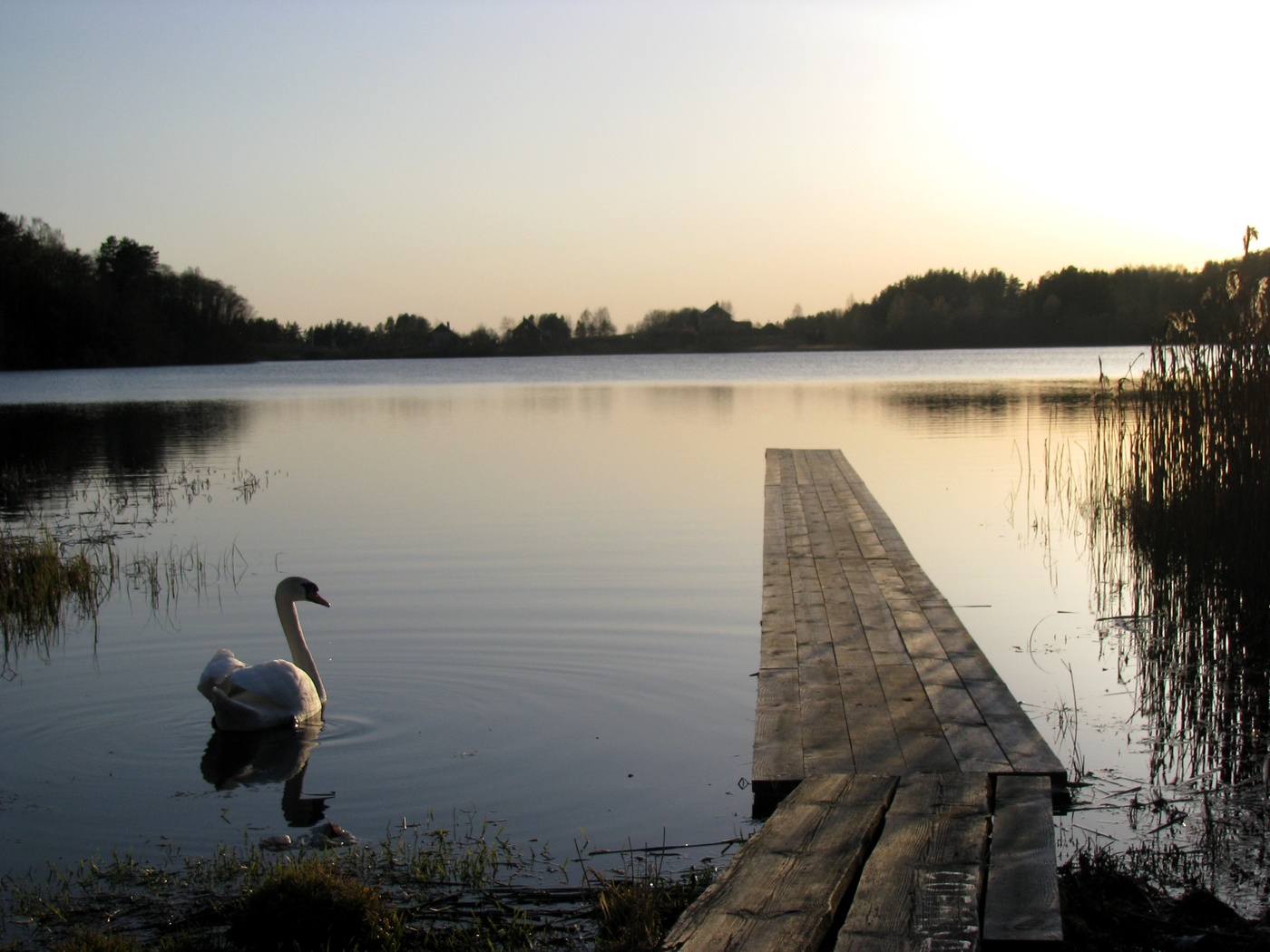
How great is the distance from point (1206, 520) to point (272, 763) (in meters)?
5.52

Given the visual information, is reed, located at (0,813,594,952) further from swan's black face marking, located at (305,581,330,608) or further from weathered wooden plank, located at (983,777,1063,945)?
swan's black face marking, located at (305,581,330,608)

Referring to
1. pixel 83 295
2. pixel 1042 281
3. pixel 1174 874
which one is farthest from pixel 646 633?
pixel 1042 281

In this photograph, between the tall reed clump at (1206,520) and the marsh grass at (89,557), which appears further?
the marsh grass at (89,557)

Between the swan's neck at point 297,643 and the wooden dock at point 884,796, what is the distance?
7.45ft

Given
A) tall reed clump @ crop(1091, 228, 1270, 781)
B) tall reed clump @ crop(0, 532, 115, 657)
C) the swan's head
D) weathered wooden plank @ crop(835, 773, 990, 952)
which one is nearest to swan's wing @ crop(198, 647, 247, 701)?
the swan's head

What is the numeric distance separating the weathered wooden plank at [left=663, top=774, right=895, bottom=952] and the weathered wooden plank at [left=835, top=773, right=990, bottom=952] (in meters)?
0.06

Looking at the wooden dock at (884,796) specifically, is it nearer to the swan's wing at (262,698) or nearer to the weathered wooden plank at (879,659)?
the weathered wooden plank at (879,659)

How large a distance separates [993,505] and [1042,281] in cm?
7651

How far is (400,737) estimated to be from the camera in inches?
215

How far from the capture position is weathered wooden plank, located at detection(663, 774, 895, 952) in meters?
2.79

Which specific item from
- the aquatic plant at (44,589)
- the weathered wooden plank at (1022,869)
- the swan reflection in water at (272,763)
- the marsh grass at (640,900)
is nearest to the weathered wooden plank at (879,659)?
the weathered wooden plank at (1022,869)

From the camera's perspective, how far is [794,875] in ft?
10.3

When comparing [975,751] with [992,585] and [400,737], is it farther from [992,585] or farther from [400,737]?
[992,585]

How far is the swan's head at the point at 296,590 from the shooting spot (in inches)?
248
